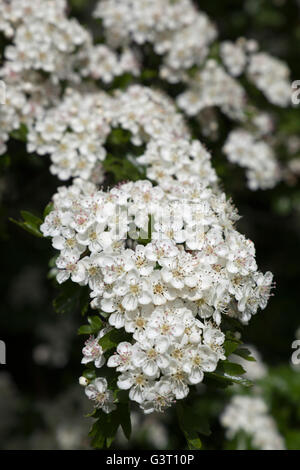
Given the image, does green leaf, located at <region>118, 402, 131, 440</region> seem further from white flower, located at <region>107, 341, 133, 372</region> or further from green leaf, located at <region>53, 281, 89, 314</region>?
green leaf, located at <region>53, 281, 89, 314</region>

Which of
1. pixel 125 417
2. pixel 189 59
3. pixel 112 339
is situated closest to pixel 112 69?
pixel 189 59

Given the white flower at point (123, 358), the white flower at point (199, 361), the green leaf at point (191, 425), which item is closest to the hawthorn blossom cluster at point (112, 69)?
the white flower at point (123, 358)

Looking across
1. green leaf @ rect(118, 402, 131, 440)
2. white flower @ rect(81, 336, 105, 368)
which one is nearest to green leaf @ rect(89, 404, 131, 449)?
green leaf @ rect(118, 402, 131, 440)

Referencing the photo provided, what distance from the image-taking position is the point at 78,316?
18.7 ft

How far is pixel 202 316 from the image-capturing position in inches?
101

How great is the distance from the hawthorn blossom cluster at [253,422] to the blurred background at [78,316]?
4.5 inches

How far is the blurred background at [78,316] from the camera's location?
4578mm

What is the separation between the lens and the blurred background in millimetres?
4578

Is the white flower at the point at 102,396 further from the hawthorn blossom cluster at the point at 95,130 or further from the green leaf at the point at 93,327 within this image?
the hawthorn blossom cluster at the point at 95,130

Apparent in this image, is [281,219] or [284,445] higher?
[281,219]

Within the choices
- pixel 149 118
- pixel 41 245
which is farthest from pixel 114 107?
pixel 41 245

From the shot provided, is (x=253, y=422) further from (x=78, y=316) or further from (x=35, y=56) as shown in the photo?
(x=35, y=56)
